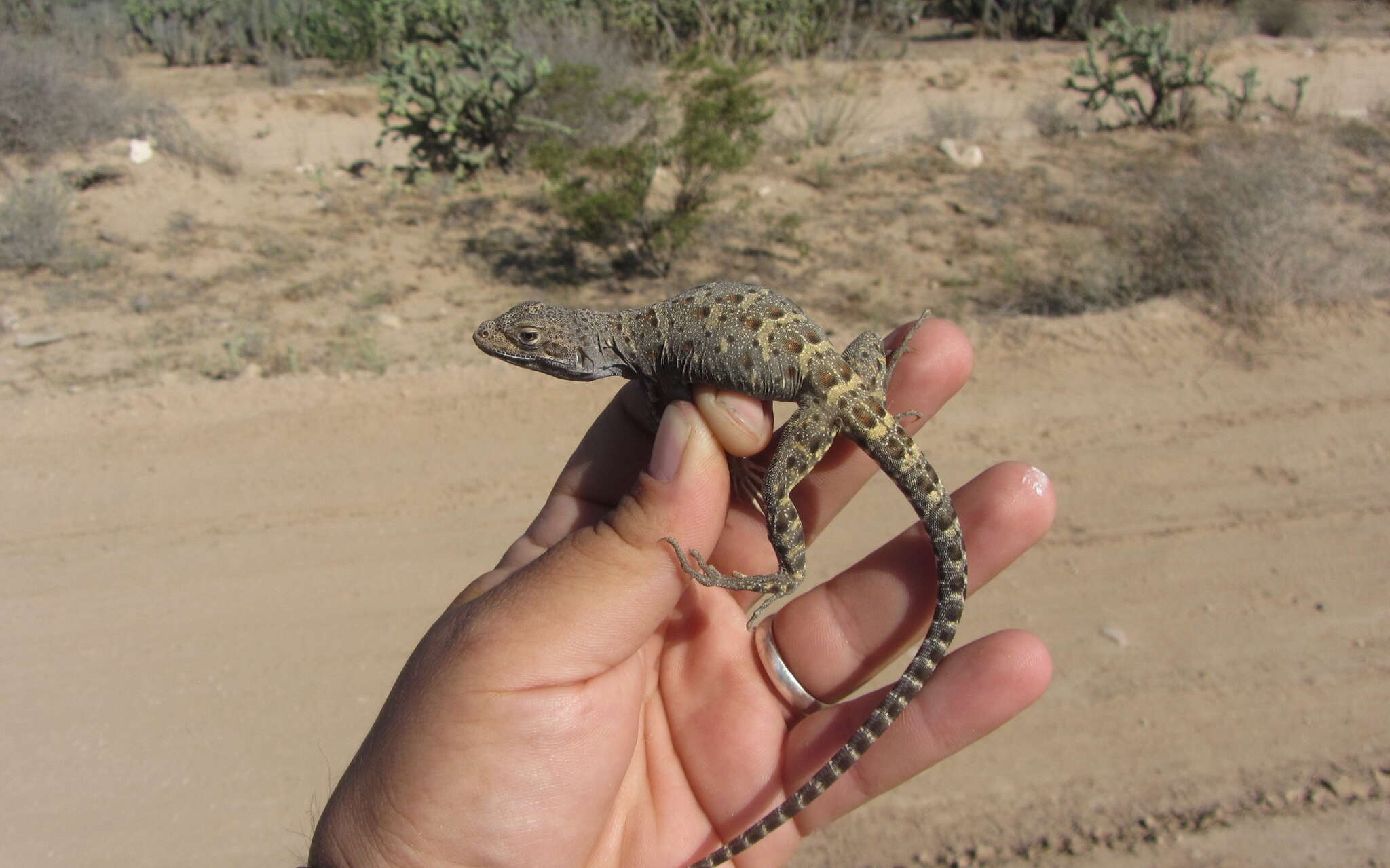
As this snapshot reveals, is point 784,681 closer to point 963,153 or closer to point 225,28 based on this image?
point 963,153

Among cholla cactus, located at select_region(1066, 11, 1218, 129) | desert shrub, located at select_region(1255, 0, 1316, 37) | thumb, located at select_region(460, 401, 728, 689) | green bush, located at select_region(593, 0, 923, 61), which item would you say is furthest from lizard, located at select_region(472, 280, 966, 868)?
desert shrub, located at select_region(1255, 0, 1316, 37)

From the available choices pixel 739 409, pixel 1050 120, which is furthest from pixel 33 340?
pixel 1050 120

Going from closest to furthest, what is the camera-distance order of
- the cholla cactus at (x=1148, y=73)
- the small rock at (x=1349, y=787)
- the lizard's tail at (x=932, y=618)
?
the lizard's tail at (x=932, y=618) → the small rock at (x=1349, y=787) → the cholla cactus at (x=1148, y=73)

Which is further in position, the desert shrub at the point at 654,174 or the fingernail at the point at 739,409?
the desert shrub at the point at 654,174

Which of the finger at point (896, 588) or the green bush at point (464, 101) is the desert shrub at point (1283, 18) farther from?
the finger at point (896, 588)

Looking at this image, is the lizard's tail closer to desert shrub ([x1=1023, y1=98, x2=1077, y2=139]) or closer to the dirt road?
the dirt road

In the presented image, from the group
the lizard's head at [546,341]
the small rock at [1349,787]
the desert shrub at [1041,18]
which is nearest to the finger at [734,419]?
the lizard's head at [546,341]
